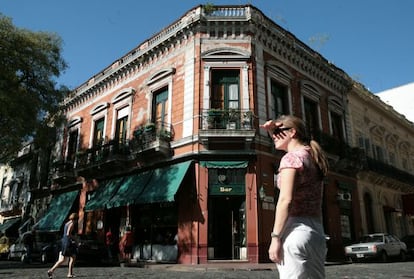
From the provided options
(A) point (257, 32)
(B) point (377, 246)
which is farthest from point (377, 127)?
(A) point (257, 32)

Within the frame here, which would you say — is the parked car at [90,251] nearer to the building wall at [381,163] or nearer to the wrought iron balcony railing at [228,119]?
the wrought iron balcony railing at [228,119]

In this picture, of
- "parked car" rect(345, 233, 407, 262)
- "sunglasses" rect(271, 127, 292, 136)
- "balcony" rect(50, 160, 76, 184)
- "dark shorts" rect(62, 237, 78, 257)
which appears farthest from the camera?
"balcony" rect(50, 160, 76, 184)

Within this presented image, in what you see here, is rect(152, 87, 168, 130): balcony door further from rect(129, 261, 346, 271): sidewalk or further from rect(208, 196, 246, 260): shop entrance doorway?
rect(129, 261, 346, 271): sidewalk

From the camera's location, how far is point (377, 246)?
54.0 feet

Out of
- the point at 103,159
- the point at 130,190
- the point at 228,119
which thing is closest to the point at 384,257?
the point at 228,119

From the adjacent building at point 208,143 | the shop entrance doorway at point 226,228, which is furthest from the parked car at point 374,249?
the shop entrance doorway at point 226,228

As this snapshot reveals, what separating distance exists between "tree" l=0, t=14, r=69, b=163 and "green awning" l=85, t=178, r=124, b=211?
12.2ft

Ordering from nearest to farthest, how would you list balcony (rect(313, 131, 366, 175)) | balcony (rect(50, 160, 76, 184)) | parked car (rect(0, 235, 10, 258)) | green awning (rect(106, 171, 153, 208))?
green awning (rect(106, 171, 153, 208)) < balcony (rect(313, 131, 366, 175)) < balcony (rect(50, 160, 76, 184)) < parked car (rect(0, 235, 10, 258))

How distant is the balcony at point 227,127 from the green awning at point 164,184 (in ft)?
4.88

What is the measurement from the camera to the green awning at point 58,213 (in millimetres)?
21250

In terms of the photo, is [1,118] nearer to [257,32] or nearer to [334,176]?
[257,32]

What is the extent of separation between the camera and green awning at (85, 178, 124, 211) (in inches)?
719

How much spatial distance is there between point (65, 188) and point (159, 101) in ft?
29.9

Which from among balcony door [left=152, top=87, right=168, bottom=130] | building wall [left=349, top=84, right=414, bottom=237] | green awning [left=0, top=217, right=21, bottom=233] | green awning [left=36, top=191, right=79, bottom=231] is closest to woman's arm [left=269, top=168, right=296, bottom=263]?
balcony door [left=152, top=87, right=168, bottom=130]
